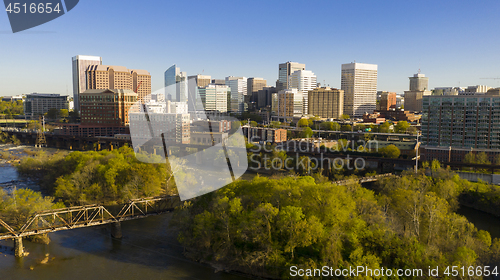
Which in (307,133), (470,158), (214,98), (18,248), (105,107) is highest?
(214,98)

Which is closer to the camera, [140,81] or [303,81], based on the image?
[140,81]

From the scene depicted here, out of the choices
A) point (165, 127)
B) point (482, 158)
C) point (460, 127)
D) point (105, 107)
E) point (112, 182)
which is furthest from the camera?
point (105, 107)

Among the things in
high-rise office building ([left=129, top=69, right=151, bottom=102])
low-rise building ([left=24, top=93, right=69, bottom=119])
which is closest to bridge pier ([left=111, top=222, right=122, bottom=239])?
high-rise office building ([left=129, top=69, right=151, bottom=102])

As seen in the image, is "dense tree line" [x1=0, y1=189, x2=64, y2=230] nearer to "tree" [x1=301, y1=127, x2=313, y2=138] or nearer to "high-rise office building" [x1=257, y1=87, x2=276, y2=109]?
"tree" [x1=301, y1=127, x2=313, y2=138]

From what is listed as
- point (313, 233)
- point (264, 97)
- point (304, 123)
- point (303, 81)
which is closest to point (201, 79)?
point (264, 97)

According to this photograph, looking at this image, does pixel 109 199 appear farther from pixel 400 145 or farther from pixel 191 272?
pixel 400 145

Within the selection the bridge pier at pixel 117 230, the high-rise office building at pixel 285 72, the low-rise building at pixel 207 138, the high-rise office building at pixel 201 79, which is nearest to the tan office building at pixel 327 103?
the high-rise office building at pixel 285 72

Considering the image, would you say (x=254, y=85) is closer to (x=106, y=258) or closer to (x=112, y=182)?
(x=112, y=182)
